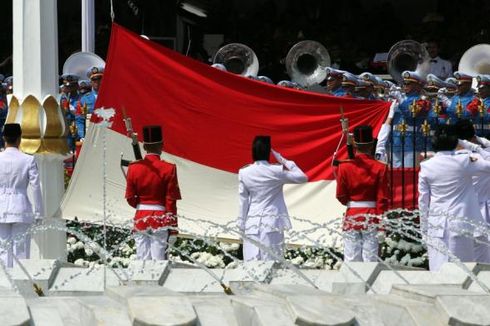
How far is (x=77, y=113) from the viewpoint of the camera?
16219 millimetres

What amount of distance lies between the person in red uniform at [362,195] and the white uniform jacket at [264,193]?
0.37m

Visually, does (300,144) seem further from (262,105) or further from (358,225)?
(358,225)

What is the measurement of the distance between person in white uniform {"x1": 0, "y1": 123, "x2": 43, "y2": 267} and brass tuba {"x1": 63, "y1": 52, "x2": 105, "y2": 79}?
5822mm

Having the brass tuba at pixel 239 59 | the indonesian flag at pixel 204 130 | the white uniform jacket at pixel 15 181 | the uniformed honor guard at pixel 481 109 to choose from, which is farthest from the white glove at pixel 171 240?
the brass tuba at pixel 239 59

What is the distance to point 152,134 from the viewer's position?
12594 millimetres

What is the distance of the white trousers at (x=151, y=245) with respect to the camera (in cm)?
1255

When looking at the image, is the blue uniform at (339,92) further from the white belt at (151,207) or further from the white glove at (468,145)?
the white belt at (151,207)

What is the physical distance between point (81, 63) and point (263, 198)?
6586mm

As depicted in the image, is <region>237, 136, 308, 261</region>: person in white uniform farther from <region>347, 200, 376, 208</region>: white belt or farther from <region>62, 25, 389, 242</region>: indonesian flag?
<region>62, 25, 389, 242</region>: indonesian flag

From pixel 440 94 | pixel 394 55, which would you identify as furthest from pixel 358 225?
pixel 394 55

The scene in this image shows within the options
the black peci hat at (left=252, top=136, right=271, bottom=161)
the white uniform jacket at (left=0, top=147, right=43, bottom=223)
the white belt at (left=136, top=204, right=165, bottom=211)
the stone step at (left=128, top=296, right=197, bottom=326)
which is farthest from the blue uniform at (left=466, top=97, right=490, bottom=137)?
the stone step at (left=128, top=296, right=197, bottom=326)

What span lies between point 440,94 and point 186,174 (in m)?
3.01

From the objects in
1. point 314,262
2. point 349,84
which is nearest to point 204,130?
point 314,262

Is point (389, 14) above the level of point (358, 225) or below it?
above
